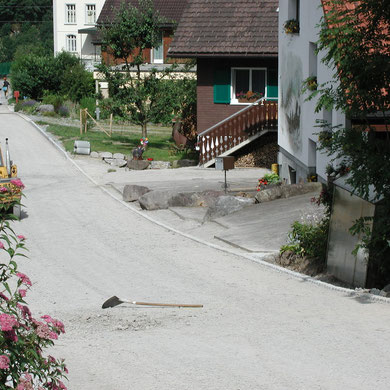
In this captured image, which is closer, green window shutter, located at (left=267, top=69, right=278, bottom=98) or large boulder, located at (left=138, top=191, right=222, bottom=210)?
large boulder, located at (left=138, top=191, right=222, bottom=210)

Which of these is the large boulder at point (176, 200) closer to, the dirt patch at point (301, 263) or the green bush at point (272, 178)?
the green bush at point (272, 178)

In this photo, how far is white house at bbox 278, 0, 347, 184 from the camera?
76.8ft

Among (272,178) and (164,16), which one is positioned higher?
(164,16)

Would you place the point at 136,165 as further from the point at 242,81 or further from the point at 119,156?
the point at 242,81

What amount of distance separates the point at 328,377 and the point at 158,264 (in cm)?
791

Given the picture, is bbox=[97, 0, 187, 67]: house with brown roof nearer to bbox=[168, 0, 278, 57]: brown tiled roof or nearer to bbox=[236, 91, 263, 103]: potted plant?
bbox=[168, 0, 278, 57]: brown tiled roof

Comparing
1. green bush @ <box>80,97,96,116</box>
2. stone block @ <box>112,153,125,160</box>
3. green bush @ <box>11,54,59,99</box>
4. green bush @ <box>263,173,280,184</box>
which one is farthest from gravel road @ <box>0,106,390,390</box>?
green bush @ <box>11,54,59,99</box>

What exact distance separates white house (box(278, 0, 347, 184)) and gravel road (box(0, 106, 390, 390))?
530 cm

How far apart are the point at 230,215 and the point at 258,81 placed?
13719 mm

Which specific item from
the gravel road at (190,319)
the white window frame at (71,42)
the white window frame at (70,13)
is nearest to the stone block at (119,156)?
the gravel road at (190,319)

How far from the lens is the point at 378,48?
1429 centimetres

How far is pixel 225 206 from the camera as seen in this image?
901 inches

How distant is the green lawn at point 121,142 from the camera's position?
121ft

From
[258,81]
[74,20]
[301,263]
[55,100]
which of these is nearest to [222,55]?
[258,81]
